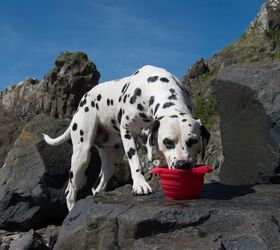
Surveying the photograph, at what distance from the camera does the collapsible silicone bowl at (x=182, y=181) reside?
5.83 meters

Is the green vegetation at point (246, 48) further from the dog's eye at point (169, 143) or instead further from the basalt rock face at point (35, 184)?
the dog's eye at point (169, 143)

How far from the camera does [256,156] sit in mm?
8023

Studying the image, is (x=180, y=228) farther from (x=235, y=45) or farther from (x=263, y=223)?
(x=235, y=45)

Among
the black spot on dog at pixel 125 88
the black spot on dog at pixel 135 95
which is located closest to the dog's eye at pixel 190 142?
the black spot on dog at pixel 135 95

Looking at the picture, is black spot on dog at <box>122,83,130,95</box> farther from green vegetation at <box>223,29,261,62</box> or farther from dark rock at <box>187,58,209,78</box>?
dark rock at <box>187,58,209,78</box>

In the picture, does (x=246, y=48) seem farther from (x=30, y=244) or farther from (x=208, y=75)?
(x=30, y=244)

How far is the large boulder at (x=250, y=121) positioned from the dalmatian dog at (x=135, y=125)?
44.1 inches

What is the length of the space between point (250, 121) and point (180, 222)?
9.43 feet

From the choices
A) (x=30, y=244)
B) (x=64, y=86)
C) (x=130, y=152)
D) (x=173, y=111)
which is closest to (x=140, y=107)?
(x=130, y=152)

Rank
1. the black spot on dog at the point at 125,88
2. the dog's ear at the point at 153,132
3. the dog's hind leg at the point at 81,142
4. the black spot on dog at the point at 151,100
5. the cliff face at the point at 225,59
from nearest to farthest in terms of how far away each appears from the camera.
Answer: the dog's ear at the point at 153,132
the black spot on dog at the point at 151,100
the black spot on dog at the point at 125,88
the dog's hind leg at the point at 81,142
the cliff face at the point at 225,59

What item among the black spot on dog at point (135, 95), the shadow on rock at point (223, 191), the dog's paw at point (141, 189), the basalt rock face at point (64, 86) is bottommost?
the shadow on rock at point (223, 191)

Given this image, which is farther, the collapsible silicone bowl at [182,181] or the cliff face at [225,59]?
the cliff face at [225,59]

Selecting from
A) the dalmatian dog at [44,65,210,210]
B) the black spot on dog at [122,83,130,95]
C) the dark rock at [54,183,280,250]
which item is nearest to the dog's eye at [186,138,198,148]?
the dalmatian dog at [44,65,210,210]

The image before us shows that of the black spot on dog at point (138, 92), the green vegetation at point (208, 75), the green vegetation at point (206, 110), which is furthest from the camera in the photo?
the green vegetation at point (208, 75)
